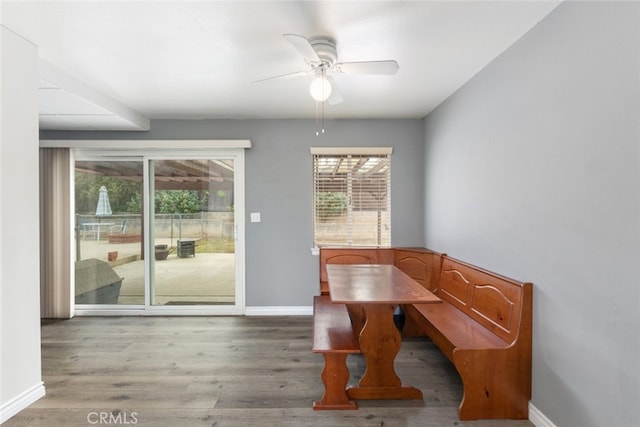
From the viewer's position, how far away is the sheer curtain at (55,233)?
3.43 meters

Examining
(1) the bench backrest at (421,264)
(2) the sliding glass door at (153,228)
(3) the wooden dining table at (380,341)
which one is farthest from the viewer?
(2) the sliding glass door at (153,228)

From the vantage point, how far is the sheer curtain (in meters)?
3.43

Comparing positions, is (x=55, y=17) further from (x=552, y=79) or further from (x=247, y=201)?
(x=552, y=79)

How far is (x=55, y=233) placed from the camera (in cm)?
344

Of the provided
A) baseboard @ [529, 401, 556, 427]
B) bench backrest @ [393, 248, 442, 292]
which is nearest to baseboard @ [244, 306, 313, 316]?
bench backrest @ [393, 248, 442, 292]

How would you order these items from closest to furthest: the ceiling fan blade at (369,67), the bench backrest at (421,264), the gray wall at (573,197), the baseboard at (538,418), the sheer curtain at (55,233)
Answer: the gray wall at (573,197), the baseboard at (538,418), the ceiling fan blade at (369,67), the bench backrest at (421,264), the sheer curtain at (55,233)

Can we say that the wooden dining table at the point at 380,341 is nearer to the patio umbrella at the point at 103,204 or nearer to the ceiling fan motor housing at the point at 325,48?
the ceiling fan motor housing at the point at 325,48

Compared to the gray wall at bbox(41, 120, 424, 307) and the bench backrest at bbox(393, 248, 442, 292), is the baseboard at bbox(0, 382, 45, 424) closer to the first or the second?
the gray wall at bbox(41, 120, 424, 307)

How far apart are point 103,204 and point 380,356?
11.8ft

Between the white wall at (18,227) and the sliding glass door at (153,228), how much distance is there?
5.21ft

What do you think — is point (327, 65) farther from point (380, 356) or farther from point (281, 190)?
point (380, 356)

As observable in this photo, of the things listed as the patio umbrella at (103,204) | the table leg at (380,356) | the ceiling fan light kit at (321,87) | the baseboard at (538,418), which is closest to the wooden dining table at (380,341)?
the table leg at (380,356)

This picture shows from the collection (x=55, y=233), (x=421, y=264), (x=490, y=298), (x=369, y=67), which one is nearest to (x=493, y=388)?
(x=490, y=298)

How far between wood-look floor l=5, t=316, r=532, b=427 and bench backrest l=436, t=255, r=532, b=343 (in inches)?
20.4
